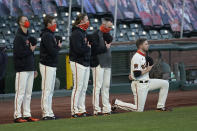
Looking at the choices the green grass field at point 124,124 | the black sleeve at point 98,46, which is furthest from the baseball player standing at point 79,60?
the green grass field at point 124,124

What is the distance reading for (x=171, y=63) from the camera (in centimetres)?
1694

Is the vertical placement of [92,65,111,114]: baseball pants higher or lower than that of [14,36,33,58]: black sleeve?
lower

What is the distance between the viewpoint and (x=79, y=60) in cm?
1037

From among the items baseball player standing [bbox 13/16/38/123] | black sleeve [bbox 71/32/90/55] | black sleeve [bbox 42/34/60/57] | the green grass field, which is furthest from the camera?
black sleeve [bbox 71/32/90/55]

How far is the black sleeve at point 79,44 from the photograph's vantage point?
1029cm

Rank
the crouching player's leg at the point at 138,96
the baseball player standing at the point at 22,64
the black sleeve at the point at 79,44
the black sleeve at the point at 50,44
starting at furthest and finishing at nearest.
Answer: the crouching player's leg at the point at 138,96 → the black sleeve at the point at 79,44 → the black sleeve at the point at 50,44 → the baseball player standing at the point at 22,64

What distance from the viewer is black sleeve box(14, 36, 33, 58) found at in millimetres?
9984

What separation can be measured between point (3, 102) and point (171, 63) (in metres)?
5.29

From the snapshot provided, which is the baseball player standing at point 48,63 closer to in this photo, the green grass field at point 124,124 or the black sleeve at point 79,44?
the black sleeve at point 79,44

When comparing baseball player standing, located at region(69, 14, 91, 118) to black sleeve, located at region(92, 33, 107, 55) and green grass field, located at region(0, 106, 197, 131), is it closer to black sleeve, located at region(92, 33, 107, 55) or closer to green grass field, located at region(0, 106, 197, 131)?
black sleeve, located at region(92, 33, 107, 55)

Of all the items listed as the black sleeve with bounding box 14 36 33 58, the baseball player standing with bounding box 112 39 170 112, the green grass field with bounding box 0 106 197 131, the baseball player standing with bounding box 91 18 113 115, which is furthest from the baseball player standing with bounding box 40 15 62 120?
the baseball player standing with bounding box 112 39 170 112

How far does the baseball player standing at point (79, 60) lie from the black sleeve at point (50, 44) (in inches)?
13.9

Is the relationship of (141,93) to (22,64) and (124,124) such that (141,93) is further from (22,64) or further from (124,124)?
(124,124)

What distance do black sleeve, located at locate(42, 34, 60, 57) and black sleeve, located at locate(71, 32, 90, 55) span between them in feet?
1.11
